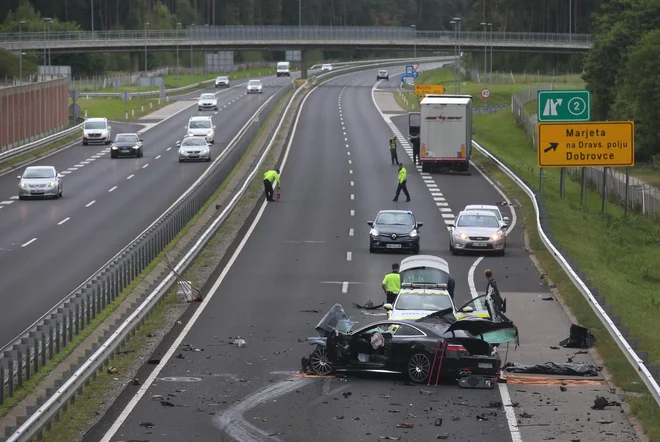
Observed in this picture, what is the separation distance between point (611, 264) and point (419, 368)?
20.3 m

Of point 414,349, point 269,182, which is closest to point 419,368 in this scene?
point 414,349

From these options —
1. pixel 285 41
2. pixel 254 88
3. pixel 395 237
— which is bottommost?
pixel 395 237

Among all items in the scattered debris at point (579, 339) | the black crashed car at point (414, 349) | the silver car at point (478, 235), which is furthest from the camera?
the silver car at point (478, 235)

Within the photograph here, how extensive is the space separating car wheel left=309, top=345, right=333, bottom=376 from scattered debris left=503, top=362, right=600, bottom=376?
319 centimetres

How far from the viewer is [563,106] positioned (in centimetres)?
4656

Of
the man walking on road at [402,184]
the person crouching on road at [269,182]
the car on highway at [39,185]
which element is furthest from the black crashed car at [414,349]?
the car on highway at [39,185]

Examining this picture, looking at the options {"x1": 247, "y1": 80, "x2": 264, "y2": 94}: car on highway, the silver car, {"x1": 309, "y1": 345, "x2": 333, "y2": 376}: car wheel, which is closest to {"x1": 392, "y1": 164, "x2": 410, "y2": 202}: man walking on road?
the silver car

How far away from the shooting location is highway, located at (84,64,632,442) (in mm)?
17781

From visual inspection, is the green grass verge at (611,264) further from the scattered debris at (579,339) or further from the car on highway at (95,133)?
the car on highway at (95,133)

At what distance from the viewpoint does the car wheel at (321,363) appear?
21344mm

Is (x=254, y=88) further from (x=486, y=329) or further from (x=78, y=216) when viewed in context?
(x=486, y=329)

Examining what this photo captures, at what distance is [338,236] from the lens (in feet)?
137

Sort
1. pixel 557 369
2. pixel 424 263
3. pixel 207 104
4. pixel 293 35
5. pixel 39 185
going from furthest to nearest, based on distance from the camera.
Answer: pixel 293 35
pixel 207 104
pixel 39 185
pixel 424 263
pixel 557 369

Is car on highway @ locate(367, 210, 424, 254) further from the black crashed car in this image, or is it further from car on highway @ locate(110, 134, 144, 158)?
car on highway @ locate(110, 134, 144, 158)
